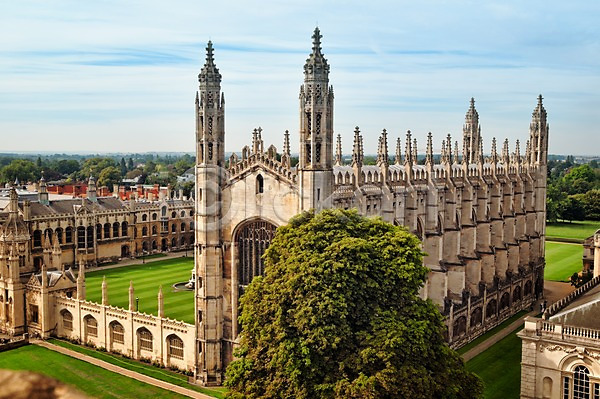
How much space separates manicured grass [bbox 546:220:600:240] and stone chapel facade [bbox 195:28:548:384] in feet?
145

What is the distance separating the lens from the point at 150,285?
175 feet

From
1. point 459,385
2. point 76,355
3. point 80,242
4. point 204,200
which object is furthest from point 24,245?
point 459,385

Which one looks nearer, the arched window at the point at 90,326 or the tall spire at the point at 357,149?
the tall spire at the point at 357,149

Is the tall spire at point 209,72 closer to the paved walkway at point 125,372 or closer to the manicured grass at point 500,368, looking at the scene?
the paved walkway at point 125,372

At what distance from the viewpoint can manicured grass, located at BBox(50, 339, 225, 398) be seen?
30188mm

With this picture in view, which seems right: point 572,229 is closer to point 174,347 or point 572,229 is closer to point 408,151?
point 408,151

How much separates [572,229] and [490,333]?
195 feet

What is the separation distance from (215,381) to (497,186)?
85.5 ft

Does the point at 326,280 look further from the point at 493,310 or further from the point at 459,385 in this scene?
the point at 493,310

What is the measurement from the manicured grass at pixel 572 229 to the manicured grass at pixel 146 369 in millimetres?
63176

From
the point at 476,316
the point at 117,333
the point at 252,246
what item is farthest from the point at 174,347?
the point at 476,316

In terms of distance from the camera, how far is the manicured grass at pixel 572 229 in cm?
8425

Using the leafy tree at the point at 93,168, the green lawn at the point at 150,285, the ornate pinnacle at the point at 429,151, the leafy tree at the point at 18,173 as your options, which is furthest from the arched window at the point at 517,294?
the leafy tree at the point at 93,168

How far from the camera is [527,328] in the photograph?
24.8 m
